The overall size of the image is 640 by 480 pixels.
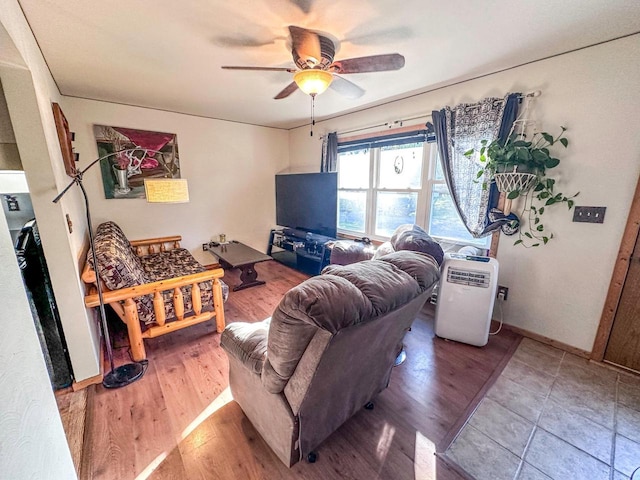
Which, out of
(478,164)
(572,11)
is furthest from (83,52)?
(478,164)

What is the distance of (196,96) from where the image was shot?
9.72 ft

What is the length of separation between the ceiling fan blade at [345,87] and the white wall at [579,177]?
1.23 meters

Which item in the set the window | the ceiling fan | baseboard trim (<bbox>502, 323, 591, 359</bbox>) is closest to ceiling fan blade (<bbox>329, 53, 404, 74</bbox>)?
the ceiling fan

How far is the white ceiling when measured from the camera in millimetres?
1489

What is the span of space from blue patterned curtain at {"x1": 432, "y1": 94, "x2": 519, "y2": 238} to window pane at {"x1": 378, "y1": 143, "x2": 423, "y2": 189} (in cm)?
43

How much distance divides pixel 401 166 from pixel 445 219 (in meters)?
0.86

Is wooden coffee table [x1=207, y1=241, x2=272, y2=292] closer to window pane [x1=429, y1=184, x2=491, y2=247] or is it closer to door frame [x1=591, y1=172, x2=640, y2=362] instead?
window pane [x1=429, y1=184, x2=491, y2=247]

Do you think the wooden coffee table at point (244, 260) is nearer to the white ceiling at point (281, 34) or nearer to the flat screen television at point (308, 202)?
the flat screen television at point (308, 202)

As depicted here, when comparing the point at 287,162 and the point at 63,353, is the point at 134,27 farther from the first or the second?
the point at 287,162

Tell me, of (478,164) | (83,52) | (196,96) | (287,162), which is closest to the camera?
(83,52)

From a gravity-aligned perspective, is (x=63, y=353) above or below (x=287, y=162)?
below

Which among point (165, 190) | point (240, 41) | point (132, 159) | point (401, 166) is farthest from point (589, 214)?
point (132, 159)

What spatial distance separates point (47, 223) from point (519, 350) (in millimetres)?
3521

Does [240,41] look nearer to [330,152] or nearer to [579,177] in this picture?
[330,152]
